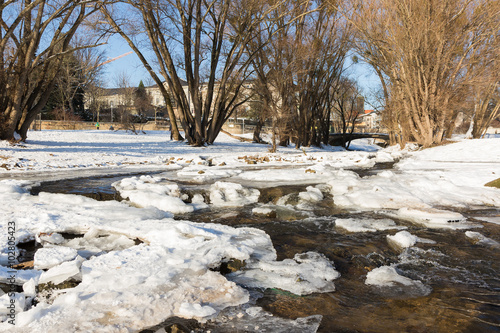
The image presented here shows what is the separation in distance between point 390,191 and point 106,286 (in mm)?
5658

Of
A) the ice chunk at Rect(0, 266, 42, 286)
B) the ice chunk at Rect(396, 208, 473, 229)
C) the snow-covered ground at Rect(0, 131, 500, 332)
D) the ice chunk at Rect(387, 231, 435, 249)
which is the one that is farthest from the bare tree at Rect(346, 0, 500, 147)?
the ice chunk at Rect(0, 266, 42, 286)

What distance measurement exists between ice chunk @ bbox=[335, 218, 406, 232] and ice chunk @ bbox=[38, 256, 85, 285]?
3.31 meters

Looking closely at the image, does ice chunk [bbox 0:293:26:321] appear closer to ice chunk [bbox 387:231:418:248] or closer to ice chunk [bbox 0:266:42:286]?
ice chunk [bbox 0:266:42:286]

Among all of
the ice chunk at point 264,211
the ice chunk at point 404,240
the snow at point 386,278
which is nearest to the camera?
the snow at point 386,278

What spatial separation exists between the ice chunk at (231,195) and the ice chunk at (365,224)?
6.56 feet

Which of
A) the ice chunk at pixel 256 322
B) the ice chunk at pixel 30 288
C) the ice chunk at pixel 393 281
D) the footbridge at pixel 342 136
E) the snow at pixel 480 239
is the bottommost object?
the ice chunk at pixel 256 322

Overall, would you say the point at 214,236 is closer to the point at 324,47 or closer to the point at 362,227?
the point at 362,227

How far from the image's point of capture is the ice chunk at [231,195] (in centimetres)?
656

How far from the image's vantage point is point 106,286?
2.94 m

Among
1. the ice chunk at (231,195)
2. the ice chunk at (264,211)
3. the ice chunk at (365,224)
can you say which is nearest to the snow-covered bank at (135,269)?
the ice chunk at (264,211)

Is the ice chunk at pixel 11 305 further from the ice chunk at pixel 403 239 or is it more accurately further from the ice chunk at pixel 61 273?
the ice chunk at pixel 403 239

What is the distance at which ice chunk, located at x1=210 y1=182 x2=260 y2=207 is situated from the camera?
21.5 feet

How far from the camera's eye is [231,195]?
6.86m

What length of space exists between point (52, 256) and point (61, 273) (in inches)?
20.6
